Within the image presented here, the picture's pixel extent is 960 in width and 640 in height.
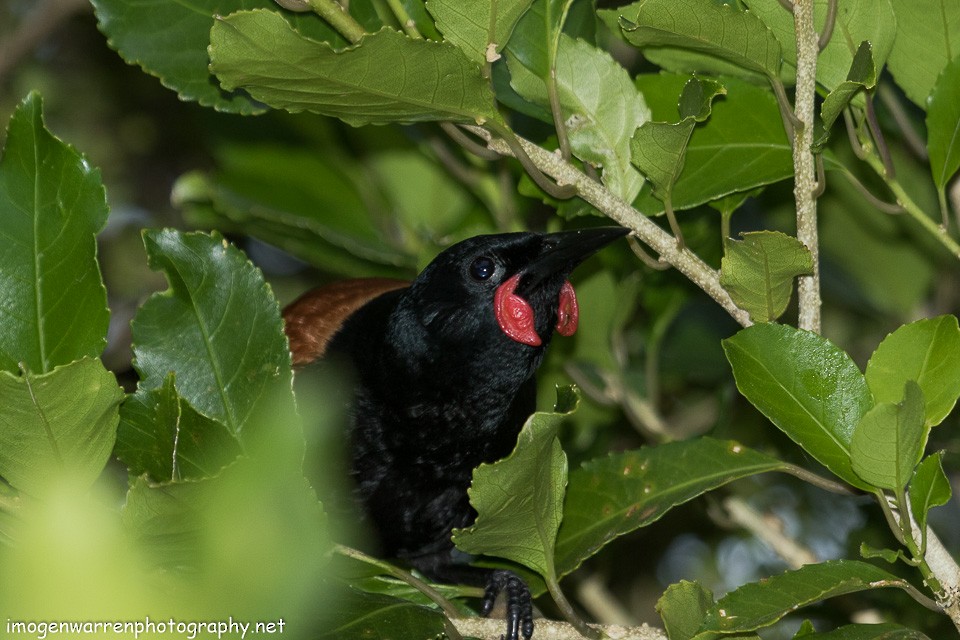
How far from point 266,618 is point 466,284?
102cm

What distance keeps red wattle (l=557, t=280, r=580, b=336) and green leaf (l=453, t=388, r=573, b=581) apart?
1.92 ft

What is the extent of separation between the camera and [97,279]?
1421 millimetres

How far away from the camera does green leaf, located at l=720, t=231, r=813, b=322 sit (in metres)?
1.39

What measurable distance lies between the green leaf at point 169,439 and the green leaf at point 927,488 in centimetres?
80

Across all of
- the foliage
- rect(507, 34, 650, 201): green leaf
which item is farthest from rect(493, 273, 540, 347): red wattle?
rect(507, 34, 650, 201): green leaf

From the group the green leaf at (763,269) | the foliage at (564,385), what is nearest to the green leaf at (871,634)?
the foliage at (564,385)

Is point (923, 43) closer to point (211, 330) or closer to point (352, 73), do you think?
point (352, 73)

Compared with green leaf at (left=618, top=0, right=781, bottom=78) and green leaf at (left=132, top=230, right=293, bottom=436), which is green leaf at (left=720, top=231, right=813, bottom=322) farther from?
green leaf at (left=132, top=230, right=293, bottom=436)

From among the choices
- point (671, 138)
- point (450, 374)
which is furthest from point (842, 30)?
point (450, 374)

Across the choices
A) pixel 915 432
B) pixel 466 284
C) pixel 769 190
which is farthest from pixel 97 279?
pixel 769 190

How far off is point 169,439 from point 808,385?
75 centimetres

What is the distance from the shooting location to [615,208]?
5.00 feet

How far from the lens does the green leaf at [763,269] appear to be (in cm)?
139

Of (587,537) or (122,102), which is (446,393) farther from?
(122,102)
